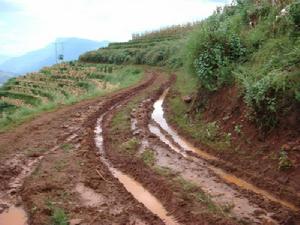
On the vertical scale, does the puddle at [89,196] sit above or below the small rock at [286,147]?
below

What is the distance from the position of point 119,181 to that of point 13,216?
2273mm

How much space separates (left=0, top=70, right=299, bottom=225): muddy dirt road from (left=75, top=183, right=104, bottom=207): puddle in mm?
19

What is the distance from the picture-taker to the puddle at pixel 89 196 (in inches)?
312

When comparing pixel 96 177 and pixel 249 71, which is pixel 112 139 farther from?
pixel 249 71

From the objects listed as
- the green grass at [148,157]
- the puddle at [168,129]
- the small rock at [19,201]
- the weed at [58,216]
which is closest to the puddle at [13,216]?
the small rock at [19,201]

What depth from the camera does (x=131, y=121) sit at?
14648 millimetres

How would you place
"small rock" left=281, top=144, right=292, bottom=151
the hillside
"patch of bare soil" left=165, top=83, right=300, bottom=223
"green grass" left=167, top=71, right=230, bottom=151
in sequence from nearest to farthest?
the hillside → "patch of bare soil" left=165, top=83, right=300, bottom=223 → "small rock" left=281, top=144, right=292, bottom=151 → "green grass" left=167, top=71, right=230, bottom=151

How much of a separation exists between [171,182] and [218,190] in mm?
962

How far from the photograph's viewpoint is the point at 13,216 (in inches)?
303

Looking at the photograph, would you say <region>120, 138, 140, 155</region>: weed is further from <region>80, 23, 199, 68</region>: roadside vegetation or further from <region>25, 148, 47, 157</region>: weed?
<region>80, 23, 199, 68</region>: roadside vegetation

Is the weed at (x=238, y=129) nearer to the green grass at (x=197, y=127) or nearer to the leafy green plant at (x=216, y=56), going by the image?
the green grass at (x=197, y=127)

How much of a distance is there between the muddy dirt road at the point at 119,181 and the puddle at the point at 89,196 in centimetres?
2

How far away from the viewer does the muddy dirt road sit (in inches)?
287

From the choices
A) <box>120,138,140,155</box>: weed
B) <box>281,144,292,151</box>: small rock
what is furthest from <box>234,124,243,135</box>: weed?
<box>120,138,140,155</box>: weed
